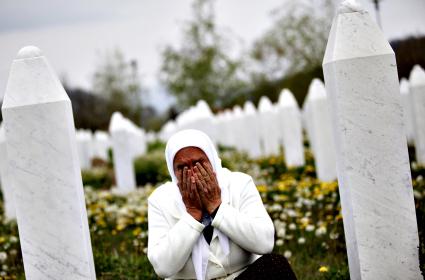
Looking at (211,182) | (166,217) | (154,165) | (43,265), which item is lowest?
(154,165)

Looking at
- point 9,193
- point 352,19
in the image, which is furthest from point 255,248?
point 9,193

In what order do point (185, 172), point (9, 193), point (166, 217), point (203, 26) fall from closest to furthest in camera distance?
point (185, 172)
point (166, 217)
point (9, 193)
point (203, 26)

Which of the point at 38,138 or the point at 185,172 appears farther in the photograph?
the point at 38,138

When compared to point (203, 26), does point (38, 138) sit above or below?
below

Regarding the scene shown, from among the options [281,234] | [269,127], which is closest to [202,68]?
[269,127]

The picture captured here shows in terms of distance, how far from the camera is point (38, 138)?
3.76m

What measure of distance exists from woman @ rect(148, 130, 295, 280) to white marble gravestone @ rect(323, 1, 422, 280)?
0.79 meters

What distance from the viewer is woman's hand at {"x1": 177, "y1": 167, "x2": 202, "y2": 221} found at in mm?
3270

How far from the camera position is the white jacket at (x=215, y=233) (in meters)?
3.26

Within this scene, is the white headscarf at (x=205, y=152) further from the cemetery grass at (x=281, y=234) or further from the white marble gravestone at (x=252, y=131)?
the white marble gravestone at (x=252, y=131)

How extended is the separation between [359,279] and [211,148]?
1591mm

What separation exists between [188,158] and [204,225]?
44 centimetres

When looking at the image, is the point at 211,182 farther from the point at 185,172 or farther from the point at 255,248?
the point at 255,248

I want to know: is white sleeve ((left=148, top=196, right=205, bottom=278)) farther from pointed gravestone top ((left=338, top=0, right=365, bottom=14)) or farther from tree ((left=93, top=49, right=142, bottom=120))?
tree ((left=93, top=49, right=142, bottom=120))
